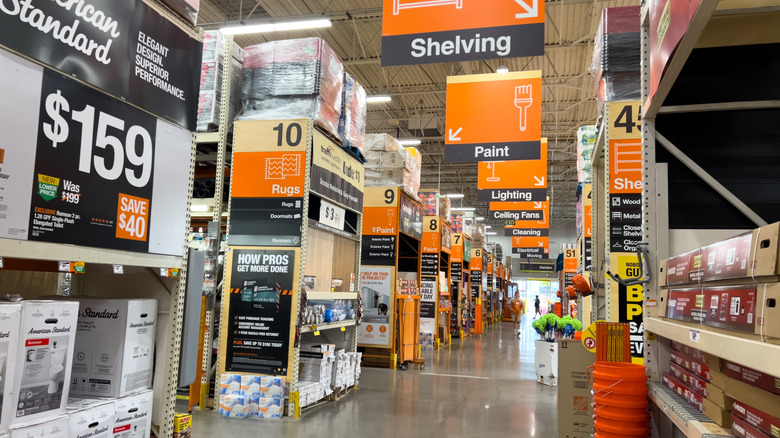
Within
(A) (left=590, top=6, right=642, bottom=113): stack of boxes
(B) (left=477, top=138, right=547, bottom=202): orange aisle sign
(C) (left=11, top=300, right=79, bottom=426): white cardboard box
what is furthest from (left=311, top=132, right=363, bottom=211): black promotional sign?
(C) (left=11, top=300, right=79, bottom=426): white cardboard box

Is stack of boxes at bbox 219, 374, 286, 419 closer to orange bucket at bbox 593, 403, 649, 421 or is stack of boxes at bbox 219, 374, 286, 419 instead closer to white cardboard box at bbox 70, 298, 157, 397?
white cardboard box at bbox 70, 298, 157, 397

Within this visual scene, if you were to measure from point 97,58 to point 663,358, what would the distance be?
3114 millimetres

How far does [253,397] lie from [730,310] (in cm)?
524

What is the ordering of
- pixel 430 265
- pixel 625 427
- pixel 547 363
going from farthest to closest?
pixel 430 265 < pixel 547 363 < pixel 625 427

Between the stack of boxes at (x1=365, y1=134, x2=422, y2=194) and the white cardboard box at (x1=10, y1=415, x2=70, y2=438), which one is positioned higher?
the stack of boxes at (x1=365, y1=134, x2=422, y2=194)

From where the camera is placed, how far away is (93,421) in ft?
8.18

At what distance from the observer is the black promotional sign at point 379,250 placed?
10.3 metres

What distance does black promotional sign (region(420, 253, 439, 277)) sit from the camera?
1368 centimetres

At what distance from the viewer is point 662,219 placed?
10.2 feet

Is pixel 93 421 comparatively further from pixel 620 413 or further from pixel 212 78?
pixel 212 78

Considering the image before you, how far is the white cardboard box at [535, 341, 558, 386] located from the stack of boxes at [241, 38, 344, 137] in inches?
204

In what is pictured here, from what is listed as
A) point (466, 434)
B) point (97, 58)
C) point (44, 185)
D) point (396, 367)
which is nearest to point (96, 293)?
point (44, 185)

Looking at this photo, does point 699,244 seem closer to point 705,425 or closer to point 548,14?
point 705,425

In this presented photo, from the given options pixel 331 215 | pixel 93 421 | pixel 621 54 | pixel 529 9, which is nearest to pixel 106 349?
pixel 93 421
